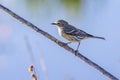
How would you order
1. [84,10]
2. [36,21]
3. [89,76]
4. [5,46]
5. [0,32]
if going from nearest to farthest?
[89,76], [5,46], [0,32], [36,21], [84,10]

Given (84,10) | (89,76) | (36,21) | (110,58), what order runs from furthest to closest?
1. (84,10)
2. (36,21)
3. (110,58)
4. (89,76)

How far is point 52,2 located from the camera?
9188mm

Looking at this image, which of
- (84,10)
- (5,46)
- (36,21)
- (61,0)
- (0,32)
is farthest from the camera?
(61,0)

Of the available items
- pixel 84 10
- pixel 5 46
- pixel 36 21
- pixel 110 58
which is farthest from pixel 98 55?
pixel 84 10

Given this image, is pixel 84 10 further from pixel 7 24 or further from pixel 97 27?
pixel 7 24

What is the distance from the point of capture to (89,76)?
5965mm

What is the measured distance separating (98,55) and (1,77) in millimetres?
1300

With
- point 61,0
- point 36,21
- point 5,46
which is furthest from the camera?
point 61,0

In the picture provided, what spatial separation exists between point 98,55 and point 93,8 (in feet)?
7.95

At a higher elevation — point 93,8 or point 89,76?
point 89,76

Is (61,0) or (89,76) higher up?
(89,76)

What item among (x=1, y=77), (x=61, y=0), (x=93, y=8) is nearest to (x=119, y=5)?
(x=93, y=8)

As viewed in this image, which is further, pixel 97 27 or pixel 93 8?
pixel 93 8

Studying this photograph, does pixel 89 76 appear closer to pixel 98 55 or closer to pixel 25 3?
pixel 98 55
